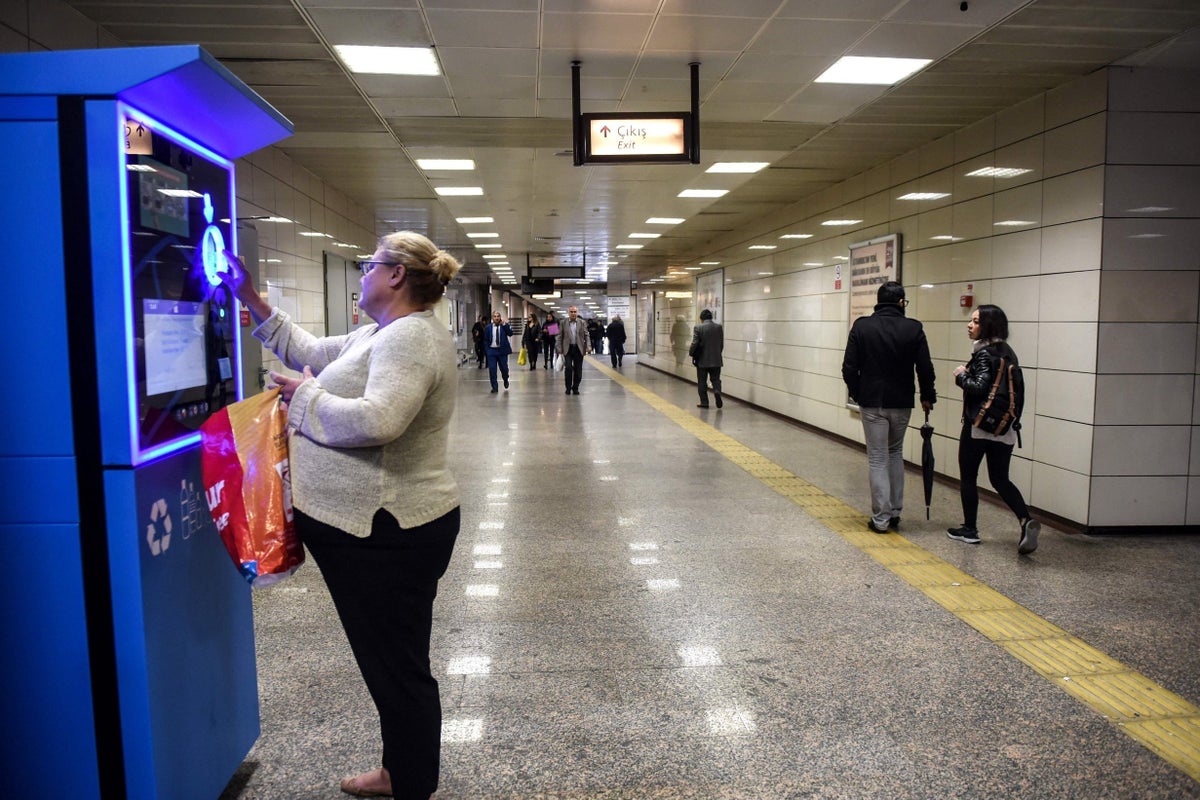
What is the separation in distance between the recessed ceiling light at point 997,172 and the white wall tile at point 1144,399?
1.71m

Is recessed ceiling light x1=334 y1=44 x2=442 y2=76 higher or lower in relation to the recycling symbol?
higher

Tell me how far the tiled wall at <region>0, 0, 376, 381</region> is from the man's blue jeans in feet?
16.6

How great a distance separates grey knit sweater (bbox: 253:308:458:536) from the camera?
5.95ft

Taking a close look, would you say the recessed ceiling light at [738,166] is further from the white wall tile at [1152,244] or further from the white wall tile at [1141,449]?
the white wall tile at [1141,449]

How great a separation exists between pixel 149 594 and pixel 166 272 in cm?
77

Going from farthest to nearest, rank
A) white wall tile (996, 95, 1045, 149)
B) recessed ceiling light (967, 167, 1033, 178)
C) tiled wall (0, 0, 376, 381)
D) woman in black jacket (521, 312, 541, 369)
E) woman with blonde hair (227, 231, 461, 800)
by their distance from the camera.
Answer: woman in black jacket (521, 312, 541, 369), recessed ceiling light (967, 167, 1033, 178), white wall tile (996, 95, 1045, 149), tiled wall (0, 0, 376, 381), woman with blonde hair (227, 231, 461, 800)

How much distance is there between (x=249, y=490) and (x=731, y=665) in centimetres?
209

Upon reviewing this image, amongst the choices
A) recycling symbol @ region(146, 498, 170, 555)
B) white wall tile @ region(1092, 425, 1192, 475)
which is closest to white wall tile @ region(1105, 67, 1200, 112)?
white wall tile @ region(1092, 425, 1192, 475)

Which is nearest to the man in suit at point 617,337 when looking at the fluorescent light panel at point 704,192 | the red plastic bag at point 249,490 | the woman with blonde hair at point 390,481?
the fluorescent light panel at point 704,192

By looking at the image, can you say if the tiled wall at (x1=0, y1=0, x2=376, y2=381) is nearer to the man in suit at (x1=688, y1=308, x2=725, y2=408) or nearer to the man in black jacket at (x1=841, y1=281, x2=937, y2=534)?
the man in black jacket at (x1=841, y1=281, x2=937, y2=534)

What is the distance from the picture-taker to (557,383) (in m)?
17.6

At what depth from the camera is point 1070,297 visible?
540 cm

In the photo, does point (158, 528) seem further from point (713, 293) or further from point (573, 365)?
point (713, 293)

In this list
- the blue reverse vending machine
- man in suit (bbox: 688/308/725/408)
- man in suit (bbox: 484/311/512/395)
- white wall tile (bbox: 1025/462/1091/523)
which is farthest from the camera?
man in suit (bbox: 484/311/512/395)
